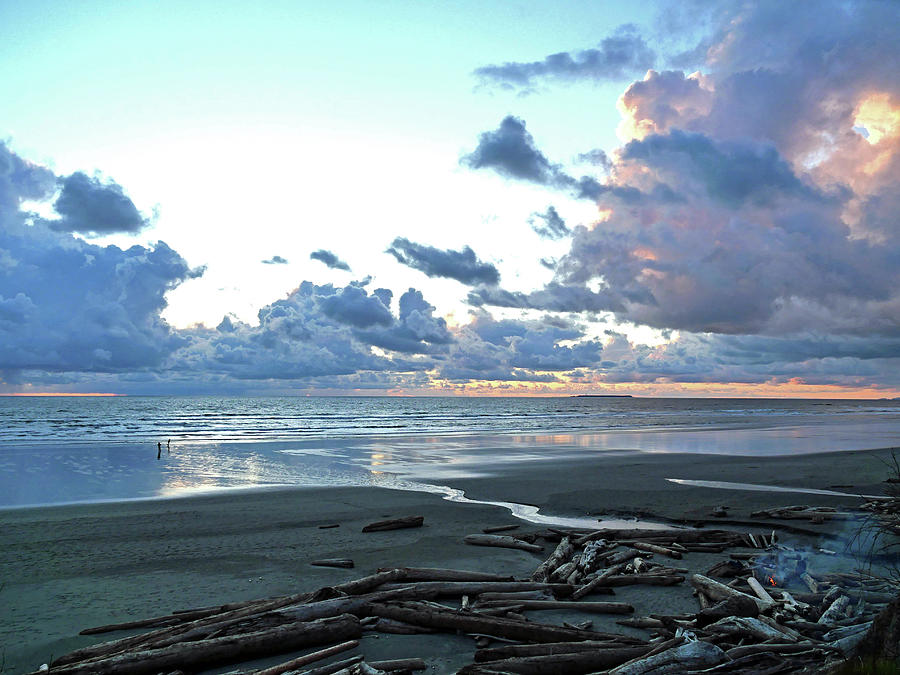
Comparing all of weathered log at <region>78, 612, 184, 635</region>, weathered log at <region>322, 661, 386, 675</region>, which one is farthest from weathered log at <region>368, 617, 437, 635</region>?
weathered log at <region>78, 612, 184, 635</region>

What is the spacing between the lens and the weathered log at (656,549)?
1180 centimetres

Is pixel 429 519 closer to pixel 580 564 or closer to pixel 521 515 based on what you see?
pixel 521 515

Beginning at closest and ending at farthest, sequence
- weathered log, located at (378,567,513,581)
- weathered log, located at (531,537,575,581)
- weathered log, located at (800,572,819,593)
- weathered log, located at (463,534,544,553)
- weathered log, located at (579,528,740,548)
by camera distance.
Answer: weathered log, located at (800,572,819,593) → weathered log, located at (378,567,513,581) → weathered log, located at (531,537,575,581) → weathered log, located at (579,528,740,548) → weathered log, located at (463,534,544,553)

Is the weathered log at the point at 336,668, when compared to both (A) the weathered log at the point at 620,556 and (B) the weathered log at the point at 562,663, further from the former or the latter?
(A) the weathered log at the point at 620,556

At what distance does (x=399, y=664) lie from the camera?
668 centimetres

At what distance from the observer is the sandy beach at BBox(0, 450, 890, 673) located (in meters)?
9.34

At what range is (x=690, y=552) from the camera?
12242mm

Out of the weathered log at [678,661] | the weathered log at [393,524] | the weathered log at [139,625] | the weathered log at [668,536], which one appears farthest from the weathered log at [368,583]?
the weathered log at [393,524]

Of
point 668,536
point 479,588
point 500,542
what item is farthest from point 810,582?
point 500,542

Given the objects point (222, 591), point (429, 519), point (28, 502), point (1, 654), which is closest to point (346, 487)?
point (429, 519)

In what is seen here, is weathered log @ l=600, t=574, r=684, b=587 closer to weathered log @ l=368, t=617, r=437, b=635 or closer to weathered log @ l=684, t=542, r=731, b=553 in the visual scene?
weathered log @ l=684, t=542, r=731, b=553

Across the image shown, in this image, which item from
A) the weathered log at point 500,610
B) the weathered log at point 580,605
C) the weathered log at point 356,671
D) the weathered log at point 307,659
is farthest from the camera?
the weathered log at point 580,605

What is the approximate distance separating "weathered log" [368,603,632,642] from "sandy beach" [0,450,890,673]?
0.73 ft

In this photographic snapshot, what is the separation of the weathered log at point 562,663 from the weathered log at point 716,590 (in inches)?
94.4
